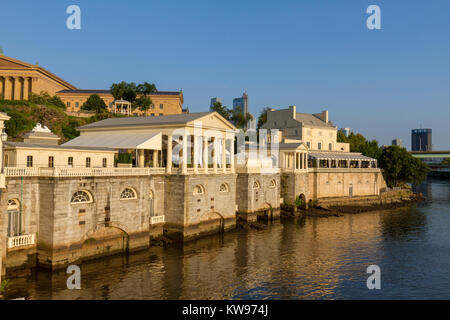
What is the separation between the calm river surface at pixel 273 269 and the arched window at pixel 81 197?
16.8 feet

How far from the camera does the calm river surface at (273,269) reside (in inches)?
935

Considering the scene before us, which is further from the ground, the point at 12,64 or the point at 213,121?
the point at 12,64

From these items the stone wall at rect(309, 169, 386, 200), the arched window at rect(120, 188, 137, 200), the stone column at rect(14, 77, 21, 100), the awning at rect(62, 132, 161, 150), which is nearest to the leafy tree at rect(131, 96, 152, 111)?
the stone column at rect(14, 77, 21, 100)

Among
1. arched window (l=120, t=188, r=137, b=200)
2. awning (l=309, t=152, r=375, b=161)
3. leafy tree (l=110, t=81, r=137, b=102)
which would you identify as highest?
leafy tree (l=110, t=81, r=137, b=102)

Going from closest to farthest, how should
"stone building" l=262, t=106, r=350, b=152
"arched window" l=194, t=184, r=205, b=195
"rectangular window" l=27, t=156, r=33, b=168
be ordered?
1. "rectangular window" l=27, t=156, r=33, b=168
2. "arched window" l=194, t=184, r=205, b=195
3. "stone building" l=262, t=106, r=350, b=152

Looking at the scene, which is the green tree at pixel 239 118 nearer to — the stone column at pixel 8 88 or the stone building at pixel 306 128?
the stone building at pixel 306 128

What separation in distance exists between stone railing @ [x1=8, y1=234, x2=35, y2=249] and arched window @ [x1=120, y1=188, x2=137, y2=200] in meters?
7.62

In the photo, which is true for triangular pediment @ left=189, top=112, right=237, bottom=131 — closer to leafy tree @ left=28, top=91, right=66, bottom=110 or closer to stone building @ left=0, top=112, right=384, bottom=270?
stone building @ left=0, top=112, right=384, bottom=270

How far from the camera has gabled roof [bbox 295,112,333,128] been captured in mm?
79438

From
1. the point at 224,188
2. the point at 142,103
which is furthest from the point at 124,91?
the point at 224,188

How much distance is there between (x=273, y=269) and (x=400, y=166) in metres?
63.6

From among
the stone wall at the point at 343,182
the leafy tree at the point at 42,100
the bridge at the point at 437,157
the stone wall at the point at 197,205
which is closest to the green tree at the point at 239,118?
the stone wall at the point at 343,182

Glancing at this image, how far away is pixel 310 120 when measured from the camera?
267 ft

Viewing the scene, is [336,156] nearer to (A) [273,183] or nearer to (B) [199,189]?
(A) [273,183]
